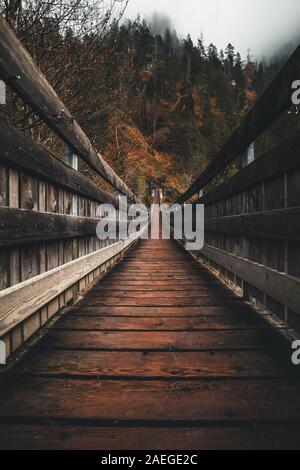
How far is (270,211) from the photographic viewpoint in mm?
1983

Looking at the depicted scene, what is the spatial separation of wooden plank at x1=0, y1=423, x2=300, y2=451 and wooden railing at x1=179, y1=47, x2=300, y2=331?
707mm

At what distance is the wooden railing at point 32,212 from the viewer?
4.90 ft

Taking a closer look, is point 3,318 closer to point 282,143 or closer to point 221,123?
point 282,143

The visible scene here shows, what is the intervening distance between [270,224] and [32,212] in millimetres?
1574

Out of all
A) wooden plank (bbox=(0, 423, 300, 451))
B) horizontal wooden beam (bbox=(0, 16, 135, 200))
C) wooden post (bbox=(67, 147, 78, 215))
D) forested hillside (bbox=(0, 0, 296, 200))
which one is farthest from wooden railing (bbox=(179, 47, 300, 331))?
forested hillside (bbox=(0, 0, 296, 200))

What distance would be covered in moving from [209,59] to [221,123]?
3865 centimetres

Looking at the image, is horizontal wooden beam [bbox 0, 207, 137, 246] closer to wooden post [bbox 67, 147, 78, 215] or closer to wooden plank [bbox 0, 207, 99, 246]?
wooden plank [bbox 0, 207, 99, 246]

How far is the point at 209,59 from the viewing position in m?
82.3

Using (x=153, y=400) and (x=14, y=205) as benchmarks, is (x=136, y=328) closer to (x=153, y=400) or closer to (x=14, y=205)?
(x=153, y=400)

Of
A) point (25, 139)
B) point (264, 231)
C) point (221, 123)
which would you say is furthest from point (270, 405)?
point (221, 123)

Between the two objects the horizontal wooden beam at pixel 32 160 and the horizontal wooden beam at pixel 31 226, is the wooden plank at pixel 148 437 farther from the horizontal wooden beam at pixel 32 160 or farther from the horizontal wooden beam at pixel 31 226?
the horizontal wooden beam at pixel 32 160

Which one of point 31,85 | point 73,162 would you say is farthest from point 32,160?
point 73,162

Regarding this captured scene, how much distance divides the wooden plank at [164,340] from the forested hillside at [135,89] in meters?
2.74

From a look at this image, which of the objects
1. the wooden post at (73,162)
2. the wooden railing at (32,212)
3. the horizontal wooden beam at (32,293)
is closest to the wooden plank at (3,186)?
the wooden railing at (32,212)
